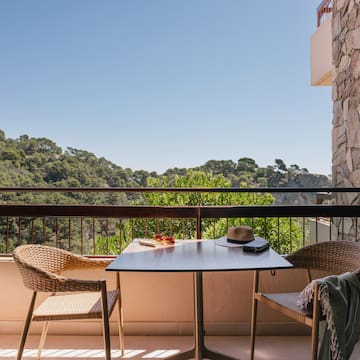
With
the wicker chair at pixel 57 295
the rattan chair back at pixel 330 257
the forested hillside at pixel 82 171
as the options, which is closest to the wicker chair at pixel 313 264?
the rattan chair back at pixel 330 257

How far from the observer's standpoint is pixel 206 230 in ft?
35.6

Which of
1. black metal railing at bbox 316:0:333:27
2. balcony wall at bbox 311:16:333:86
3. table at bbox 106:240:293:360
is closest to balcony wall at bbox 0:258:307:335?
table at bbox 106:240:293:360

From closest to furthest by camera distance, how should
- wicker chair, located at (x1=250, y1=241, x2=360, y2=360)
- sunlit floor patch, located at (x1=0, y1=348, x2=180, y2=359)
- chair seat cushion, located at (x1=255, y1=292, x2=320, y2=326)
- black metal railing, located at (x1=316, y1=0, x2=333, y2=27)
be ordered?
chair seat cushion, located at (x1=255, y1=292, x2=320, y2=326), wicker chair, located at (x1=250, y1=241, x2=360, y2=360), sunlit floor patch, located at (x1=0, y1=348, x2=180, y2=359), black metal railing, located at (x1=316, y1=0, x2=333, y2=27)

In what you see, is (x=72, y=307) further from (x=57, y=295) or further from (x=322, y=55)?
(x=322, y=55)

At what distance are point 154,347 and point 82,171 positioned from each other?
49.3 ft

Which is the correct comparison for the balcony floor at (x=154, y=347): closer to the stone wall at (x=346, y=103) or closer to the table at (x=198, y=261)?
the table at (x=198, y=261)

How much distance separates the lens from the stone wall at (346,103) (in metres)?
4.59

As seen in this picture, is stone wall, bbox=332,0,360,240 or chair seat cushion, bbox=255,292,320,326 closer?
chair seat cushion, bbox=255,292,320,326

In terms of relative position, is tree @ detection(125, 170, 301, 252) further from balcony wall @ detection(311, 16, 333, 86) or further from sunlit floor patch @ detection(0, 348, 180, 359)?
sunlit floor patch @ detection(0, 348, 180, 359)

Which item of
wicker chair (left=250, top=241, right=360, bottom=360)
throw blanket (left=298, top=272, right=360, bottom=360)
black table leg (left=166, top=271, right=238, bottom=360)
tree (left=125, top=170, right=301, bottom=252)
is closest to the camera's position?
throw blanket (left=298, top=272, right=360, bottom=360)

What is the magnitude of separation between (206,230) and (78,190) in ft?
26.4

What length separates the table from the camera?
1.75 m

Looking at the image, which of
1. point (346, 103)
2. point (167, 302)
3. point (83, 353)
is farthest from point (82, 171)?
point (83, 353)

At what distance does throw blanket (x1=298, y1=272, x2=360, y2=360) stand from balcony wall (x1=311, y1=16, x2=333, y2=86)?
5.07m
